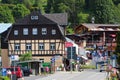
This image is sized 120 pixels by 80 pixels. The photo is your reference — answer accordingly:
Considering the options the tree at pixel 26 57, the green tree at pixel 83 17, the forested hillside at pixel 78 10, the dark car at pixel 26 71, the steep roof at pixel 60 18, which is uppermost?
the steep roof at pixel 60 18

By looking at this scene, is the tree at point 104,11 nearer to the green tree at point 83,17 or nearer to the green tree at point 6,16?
the green tree at point 83,17

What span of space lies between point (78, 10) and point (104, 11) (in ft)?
38.4

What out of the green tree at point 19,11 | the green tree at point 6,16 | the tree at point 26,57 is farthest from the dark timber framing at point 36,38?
the green tree at point 19,11

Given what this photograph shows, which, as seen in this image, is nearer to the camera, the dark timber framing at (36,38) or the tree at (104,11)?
the dark timber framing at (36,38)

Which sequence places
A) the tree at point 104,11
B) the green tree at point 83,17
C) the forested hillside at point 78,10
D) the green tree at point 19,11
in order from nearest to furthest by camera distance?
1. the forested hillside at point 78,10
2. the tree at point 104,11
3. the green tree at point 19,11
4. the green tree at point 83,17

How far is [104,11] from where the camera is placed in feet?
431

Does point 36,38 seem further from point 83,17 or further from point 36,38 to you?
point 83,17

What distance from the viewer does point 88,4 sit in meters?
144

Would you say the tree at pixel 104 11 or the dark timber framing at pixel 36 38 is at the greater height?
the dark timber framing at pixel 36 38

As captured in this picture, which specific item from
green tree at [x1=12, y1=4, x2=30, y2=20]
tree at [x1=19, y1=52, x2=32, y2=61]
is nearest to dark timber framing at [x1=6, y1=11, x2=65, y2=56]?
tree at [x1=19, y1=52, x2=32, y2=61]

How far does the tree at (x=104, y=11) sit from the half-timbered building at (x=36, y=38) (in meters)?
61.8

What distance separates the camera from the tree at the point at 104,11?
130000 millimetres

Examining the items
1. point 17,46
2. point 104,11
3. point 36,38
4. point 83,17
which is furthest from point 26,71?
point 83,17

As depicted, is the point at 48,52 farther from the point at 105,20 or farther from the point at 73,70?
the point at 105,20
